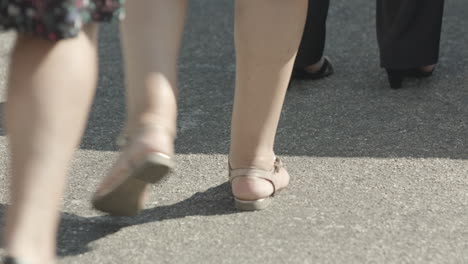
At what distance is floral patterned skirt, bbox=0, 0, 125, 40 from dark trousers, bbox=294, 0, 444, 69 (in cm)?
184

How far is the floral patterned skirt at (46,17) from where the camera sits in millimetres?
1696

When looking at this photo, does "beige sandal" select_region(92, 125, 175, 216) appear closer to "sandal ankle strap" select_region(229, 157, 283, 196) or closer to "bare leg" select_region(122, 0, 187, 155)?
"bare leg" select_region(122, 0, 187, 155)

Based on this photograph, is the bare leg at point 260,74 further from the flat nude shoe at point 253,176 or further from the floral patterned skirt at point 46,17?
the floral patterned skirt at point 46,17

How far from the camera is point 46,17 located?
1698 millimetres

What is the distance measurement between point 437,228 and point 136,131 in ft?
2.71

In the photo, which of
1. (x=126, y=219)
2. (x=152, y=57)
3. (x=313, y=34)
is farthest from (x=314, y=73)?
(x=152, y=57)

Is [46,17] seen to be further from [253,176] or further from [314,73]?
[314,73]

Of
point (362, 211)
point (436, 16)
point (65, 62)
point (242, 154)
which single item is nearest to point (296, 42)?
point (242, 154)

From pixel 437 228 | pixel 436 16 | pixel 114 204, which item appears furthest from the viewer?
pixel 436 16

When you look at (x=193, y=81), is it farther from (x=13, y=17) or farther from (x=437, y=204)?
(x=13, y=17)

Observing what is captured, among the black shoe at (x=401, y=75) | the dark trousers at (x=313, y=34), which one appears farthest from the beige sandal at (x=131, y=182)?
the black shoe at (x=401, y=75)

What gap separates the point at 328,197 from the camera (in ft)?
8.66

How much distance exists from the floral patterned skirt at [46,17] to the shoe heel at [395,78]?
76.5 inches

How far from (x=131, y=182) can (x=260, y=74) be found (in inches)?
17.5
